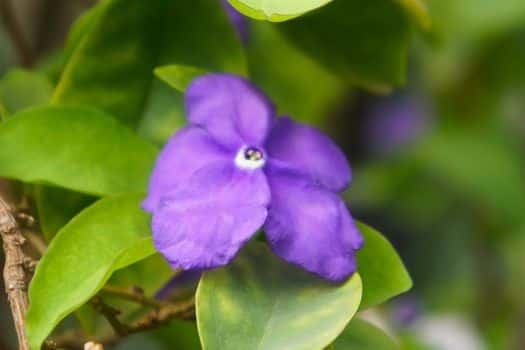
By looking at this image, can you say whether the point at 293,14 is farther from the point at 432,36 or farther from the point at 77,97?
the point at 432,36

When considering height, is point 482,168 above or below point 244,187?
below

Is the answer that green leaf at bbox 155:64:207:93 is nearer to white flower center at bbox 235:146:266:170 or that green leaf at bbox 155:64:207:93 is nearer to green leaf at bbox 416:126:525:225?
white flower center at bbox 235:146:266:170

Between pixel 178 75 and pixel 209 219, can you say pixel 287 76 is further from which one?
pixel 209 219

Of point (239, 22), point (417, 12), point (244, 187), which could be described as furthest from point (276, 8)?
point (239, 22)

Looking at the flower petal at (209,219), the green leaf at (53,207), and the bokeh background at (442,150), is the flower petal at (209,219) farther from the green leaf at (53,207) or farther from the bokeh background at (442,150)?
the bokeh background at (442,150)

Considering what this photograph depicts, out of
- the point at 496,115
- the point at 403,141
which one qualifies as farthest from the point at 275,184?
the point at 403,141

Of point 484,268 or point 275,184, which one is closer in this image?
point 275,184

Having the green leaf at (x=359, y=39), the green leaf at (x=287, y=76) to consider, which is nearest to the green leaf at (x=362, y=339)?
the green leaf at (x=359, y=39)
